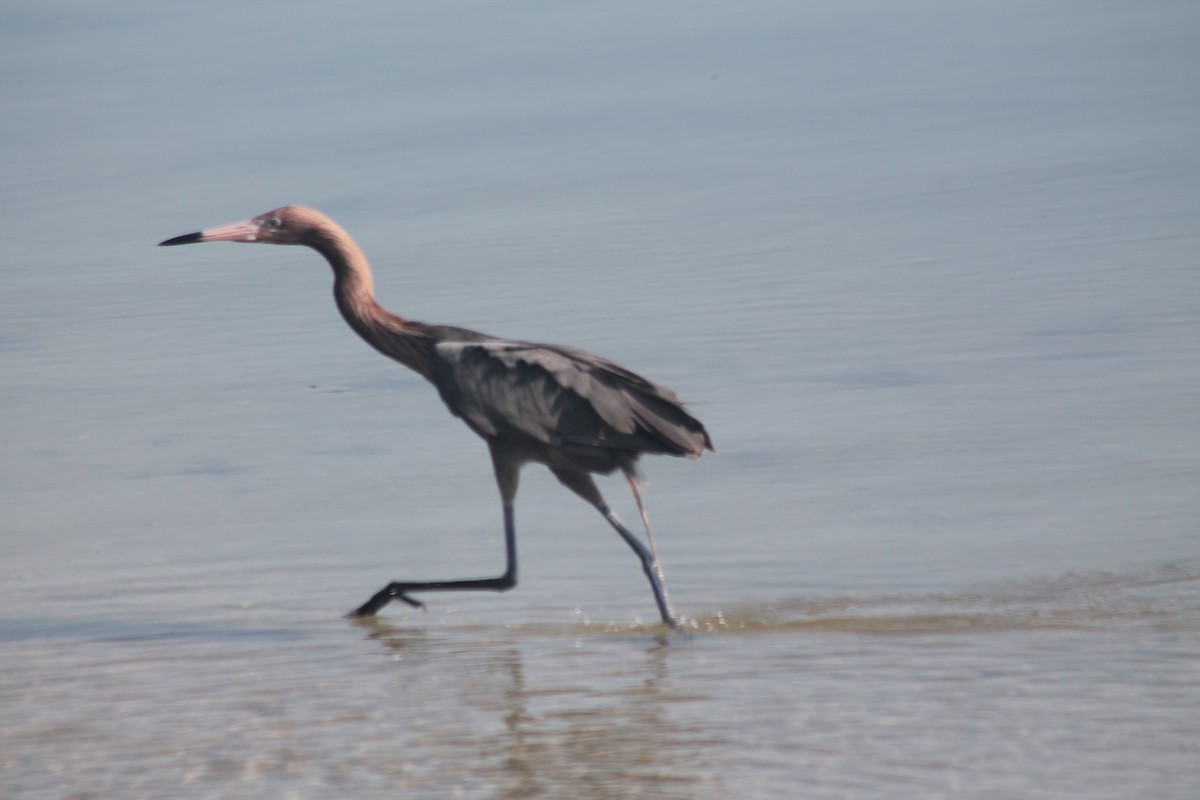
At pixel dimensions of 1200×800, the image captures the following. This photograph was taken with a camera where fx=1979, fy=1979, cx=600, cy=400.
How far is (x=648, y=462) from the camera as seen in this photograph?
9.37 meters

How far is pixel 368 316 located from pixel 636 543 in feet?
4.78

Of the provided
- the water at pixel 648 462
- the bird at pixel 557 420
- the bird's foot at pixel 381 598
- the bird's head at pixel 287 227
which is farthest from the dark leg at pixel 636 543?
the bird's head at pixel 287 227

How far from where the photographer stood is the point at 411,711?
593 cm

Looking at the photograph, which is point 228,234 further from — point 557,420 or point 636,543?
point 636,543

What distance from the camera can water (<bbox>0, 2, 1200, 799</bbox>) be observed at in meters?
5.61

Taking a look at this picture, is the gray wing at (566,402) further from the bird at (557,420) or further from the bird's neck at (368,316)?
the bird's neck at (368,316)

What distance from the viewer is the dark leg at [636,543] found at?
6.84m

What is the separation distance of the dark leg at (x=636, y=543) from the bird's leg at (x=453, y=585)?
0.88 feet

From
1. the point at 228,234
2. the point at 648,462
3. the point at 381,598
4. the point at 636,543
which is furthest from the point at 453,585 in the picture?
the point at 648,462

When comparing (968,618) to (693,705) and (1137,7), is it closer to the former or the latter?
(693,705)

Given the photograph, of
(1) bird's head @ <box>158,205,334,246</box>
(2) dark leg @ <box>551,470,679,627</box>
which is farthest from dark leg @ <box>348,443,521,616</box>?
(1) bird's head @ <box>158,205,334,246</box>

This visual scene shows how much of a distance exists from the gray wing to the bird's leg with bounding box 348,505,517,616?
0.37 m

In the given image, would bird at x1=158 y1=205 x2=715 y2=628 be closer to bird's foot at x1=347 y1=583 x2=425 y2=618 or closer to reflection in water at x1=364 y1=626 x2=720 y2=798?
bird's foot at x1=347 y1=583 x2=425 y2=618

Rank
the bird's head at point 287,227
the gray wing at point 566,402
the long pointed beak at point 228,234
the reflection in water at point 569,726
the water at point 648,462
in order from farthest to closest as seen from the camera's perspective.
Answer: the bird's head at point 287,227 → the long pointed beak at point 228,234 → the gray wing at point 566,402 → the water at point 648,462 → the reflection in water at point 569,726
